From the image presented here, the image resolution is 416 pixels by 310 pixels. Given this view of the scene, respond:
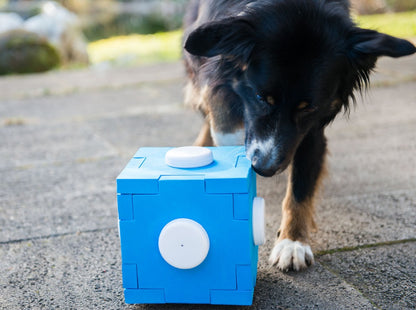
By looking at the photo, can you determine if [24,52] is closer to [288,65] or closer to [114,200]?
[114,200]

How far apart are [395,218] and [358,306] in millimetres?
1016

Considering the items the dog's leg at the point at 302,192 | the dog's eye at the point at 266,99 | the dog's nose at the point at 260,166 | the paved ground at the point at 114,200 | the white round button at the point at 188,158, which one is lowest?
the paved ground at the point at 114,200

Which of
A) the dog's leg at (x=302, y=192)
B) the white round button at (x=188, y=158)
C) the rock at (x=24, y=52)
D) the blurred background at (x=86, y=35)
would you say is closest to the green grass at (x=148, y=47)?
the blurred background at (x=86, y=35)

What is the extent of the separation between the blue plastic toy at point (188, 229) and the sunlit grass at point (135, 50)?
25.9 ft

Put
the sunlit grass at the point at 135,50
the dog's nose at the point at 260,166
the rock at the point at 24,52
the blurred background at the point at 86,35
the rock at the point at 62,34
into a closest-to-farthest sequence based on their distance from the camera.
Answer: the dog's nose at the point at 260,166, the rock at the point at 24,52, the blurred background at the point at 86,35, the rock at the point at 62,34, the sunlit grass at the point at 135,50

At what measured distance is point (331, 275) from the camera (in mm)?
2396

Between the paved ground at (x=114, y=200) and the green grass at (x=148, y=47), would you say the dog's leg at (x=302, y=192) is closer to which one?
the paved ground at (x=114, y=200)

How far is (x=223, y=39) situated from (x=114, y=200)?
4.96ft

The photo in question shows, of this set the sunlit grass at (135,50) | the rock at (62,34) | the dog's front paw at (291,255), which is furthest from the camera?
the sunlit grass at (135,50)

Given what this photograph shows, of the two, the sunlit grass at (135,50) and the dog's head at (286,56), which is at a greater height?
the dog's head at (286,56)

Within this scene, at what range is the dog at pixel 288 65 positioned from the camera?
2303 millimetres

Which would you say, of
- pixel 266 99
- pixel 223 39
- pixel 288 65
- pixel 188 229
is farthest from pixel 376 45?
pixel 188 229

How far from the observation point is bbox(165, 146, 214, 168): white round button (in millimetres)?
2061

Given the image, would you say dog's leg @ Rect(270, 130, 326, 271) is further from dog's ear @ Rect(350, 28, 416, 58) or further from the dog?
dog's ear @ Rect(350, 28, 416, 58)
